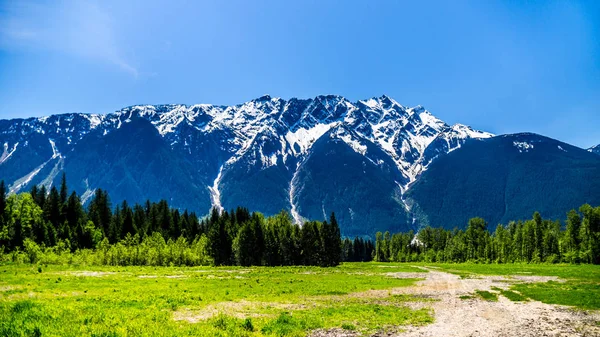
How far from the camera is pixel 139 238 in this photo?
388 feet

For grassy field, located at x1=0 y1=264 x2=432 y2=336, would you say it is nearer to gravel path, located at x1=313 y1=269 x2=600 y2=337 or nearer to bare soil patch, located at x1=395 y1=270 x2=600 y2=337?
gravel path, located at x1=313 y1=269 x2=600 y2=337

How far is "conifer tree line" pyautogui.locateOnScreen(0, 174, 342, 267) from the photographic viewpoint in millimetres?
94250

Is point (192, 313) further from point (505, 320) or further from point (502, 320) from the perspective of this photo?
point (505, 320)

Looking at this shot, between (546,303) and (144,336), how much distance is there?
32456 millimetres

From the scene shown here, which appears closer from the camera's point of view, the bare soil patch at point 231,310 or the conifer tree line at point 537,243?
the bare soil patch at point 231,310

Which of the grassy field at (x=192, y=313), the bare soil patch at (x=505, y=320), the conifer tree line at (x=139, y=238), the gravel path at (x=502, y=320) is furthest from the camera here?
the conifer tree line at (x=139, y=238)

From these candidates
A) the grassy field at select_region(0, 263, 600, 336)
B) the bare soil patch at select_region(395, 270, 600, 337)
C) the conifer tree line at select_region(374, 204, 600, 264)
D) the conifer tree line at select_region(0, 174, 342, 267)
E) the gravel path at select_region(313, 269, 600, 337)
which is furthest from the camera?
the conifer tree line at select_region(374, 204, 600, 264)

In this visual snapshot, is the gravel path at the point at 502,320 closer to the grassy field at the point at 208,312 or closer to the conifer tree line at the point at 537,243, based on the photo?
the grassy field at the point at 208,312

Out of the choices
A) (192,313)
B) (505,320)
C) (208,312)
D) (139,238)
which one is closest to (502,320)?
(505,320)

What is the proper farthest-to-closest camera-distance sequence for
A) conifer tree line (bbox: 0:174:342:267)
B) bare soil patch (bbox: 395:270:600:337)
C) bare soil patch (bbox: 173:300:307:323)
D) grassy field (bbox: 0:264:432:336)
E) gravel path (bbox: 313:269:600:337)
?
1. conifer tree line (bbox: 0:174:342:267)
2. bare soil patch (bbox: 173:300:307:323)
3. bare soil patch (bbox: 395:270:600:337)
4. gravel path (bbox: 313:269:600:337)
5. grassy field (bbox: 0:264:432:336)

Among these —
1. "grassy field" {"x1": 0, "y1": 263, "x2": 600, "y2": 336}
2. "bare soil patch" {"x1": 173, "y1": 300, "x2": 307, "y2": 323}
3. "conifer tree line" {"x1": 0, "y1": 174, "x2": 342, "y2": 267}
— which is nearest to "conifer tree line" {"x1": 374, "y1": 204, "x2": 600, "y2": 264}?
"conifer tree line" {"x1": 0, "y1": 174, "x2": 342, "y2": 267}

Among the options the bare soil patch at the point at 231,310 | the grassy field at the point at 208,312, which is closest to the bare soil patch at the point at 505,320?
the grassy field at the point at 208,312

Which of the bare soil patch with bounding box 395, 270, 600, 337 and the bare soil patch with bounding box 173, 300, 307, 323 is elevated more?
the bare soil patch with bounding box 395, 270, 600, 337

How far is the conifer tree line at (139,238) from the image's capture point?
94.2m
